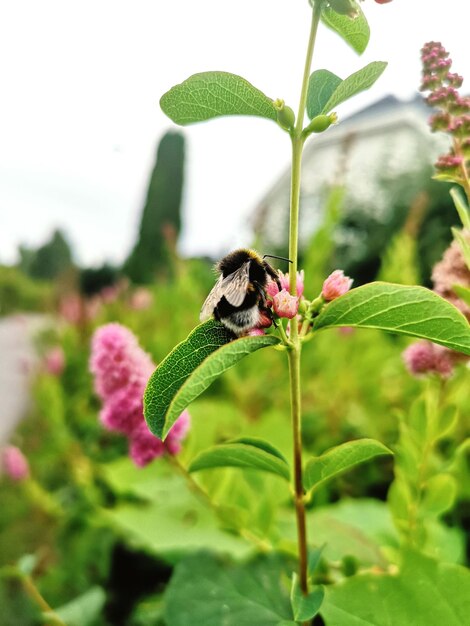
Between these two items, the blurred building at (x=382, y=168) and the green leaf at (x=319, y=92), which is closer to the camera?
the green leaf at (x=319, y=92)

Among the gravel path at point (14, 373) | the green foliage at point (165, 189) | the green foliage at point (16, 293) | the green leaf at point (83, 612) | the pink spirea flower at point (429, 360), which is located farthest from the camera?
the green foliage at point (165, 189)

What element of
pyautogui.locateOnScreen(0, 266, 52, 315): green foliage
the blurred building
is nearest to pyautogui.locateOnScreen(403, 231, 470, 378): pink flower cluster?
the blurred building

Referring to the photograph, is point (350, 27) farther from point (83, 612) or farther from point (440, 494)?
point (83, 612)

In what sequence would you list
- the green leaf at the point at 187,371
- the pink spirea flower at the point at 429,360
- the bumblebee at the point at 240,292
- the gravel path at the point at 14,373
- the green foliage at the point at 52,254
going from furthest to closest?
the green foliage at the point at 52,254
the gravel path at the point at 14,373
the pink spirea flower at the point at 429,360
the bumblebee at the point at 240,292
the green leaf at the point at 187,371

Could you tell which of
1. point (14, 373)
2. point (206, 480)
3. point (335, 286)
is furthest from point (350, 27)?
point (14, 373)

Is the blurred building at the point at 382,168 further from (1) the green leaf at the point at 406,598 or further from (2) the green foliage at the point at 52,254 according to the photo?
(2) the green foliage at the point at 52,254

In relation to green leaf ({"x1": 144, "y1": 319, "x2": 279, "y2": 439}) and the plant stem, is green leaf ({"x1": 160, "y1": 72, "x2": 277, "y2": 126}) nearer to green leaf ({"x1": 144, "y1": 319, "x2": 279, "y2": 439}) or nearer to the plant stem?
the plant stem

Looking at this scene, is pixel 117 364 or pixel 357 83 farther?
pixel 117 364

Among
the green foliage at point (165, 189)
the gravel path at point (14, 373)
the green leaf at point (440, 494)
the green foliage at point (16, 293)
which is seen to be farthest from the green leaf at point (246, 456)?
the green foliage at point (165, 189)
